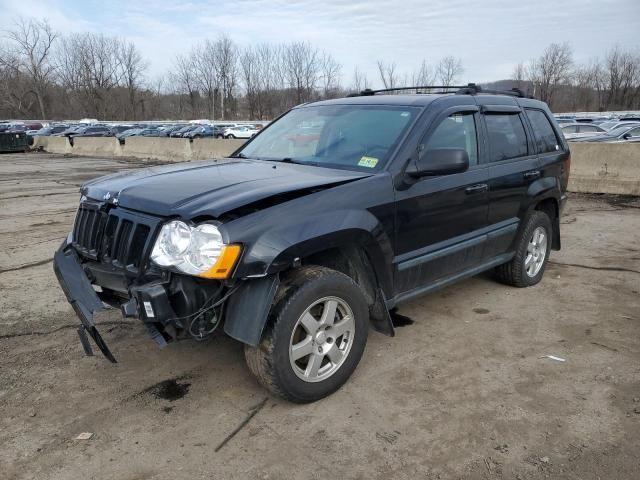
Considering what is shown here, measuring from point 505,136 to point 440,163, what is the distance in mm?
1562

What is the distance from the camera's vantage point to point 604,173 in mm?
10680

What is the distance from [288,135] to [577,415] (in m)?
2.97

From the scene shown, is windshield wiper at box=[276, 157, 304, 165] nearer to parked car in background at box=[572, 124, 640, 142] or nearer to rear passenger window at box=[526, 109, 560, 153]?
rear passenger window at box=[526, 109, 560, 153]

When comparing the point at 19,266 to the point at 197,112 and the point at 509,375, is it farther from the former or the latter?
the point at 197,112

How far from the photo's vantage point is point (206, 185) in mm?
3168

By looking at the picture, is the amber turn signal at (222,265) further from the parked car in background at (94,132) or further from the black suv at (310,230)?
the parked car in background at (94,132)

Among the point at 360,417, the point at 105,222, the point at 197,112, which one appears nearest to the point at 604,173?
the point at 360,417

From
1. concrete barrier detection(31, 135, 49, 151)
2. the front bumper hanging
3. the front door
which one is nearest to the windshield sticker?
the front door

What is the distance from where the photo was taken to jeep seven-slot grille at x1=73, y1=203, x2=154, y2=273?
2.94 metres

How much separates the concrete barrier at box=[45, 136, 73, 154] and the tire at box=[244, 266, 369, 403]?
101 ft

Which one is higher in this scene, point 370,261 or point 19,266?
point 370,261

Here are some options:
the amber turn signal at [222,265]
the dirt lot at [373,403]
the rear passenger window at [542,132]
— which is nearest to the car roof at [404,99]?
the rear passenger window at [542,132]

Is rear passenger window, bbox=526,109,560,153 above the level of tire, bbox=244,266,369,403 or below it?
above

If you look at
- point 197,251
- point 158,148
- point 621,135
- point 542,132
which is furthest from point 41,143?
point 197,251
